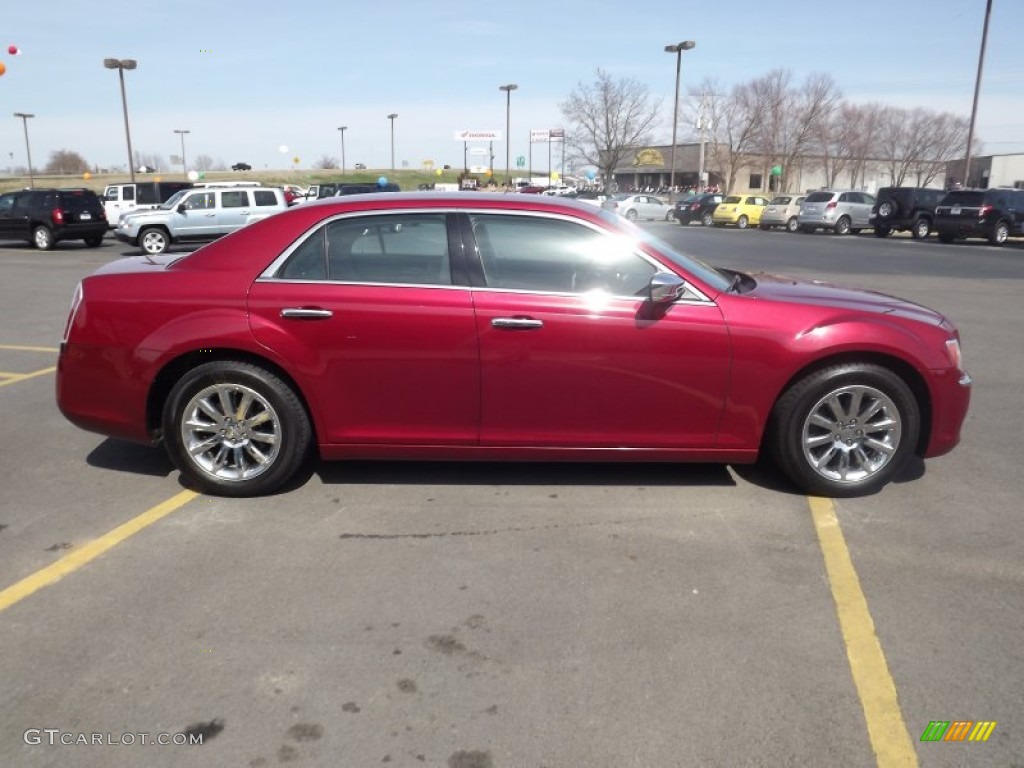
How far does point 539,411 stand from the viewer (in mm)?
4195

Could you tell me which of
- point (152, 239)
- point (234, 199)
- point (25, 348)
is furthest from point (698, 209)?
point (25, 348)

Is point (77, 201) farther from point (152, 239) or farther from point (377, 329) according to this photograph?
point (377, 329)

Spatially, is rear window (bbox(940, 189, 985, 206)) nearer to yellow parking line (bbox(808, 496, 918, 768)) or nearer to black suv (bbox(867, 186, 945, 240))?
black suv (bbox(867, 186, 945, 240))

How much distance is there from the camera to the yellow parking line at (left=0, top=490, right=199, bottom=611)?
11.2 feet

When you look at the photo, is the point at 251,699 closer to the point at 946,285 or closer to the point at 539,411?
the point at 539,411

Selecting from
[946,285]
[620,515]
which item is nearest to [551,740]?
[620,515]

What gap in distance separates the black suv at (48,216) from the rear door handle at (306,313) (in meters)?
21.6

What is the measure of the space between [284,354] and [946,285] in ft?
44.9

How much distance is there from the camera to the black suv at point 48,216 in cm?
2223

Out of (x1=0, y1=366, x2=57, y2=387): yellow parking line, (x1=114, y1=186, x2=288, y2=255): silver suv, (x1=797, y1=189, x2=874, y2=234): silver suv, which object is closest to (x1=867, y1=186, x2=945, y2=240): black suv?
(x1=797, y1=189, x2=874, y2=234): silver suv

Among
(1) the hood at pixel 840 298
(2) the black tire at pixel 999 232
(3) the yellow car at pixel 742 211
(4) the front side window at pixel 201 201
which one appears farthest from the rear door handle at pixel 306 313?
(3) the yellow car at pixel 742 211

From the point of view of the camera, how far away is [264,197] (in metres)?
21.9

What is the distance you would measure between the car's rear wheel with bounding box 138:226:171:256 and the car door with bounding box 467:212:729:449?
1810cm

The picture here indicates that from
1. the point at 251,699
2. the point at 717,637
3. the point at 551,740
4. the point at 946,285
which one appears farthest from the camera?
the point at 946,285
